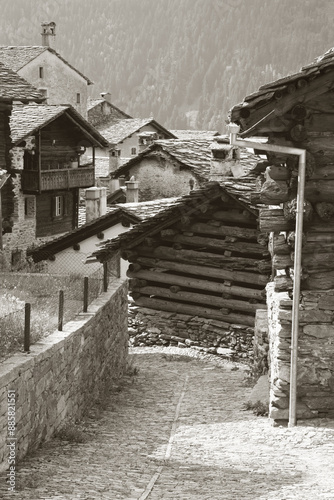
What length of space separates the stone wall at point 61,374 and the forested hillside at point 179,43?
102031 millimetres

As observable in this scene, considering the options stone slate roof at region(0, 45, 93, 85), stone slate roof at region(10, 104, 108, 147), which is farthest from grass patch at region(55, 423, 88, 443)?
stone slate roof at region(0, 45, 93, 85)

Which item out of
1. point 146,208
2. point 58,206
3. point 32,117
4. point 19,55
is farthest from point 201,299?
point 19,55

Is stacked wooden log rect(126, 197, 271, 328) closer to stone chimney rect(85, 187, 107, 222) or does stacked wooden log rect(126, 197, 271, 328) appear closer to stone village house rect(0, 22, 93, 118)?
stone chimney rect(85, 187, 107, 222)

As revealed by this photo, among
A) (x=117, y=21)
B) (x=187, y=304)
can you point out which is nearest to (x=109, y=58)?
(x=117, y=21)

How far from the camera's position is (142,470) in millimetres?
9156

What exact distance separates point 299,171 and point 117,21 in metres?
119

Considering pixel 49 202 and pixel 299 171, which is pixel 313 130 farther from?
pixel 49 202

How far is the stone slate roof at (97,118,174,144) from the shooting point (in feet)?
192

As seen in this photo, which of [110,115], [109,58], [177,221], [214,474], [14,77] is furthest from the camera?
[109,58]

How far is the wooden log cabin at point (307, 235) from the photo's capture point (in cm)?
1058

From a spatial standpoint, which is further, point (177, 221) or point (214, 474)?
point (177, 221)

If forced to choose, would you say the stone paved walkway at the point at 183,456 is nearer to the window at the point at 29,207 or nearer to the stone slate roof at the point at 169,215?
the stone slate roof at the point at 169,215

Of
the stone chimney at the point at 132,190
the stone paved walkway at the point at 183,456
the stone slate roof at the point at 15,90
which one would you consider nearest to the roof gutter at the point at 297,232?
the stone paved walkway at the point at 183,456

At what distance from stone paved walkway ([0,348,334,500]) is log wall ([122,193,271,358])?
457 centimetres
